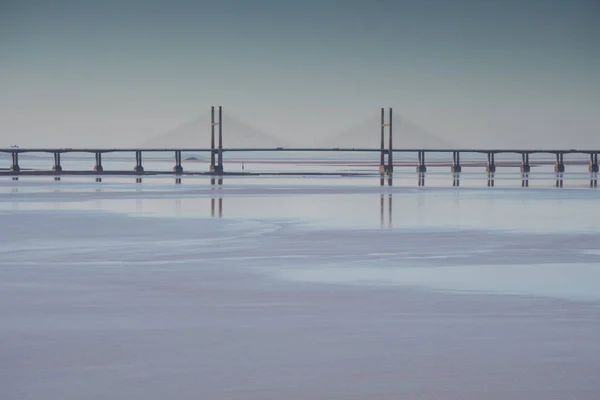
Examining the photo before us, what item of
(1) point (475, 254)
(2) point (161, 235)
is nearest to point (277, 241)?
(2) point (161, 235)

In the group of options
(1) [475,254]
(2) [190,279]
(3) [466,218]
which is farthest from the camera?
(3) [466,218]

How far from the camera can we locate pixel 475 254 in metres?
13.6

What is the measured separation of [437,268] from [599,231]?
7573 millimetres

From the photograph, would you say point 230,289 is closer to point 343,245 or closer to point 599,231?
point 343,245

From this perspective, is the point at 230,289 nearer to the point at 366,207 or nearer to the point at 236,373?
the point at 236,373

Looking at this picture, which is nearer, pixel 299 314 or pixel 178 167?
pixel 299 314

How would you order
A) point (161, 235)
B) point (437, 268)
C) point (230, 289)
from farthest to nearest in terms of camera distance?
point (161, 235) < point (437, 268) < point (230, 289)

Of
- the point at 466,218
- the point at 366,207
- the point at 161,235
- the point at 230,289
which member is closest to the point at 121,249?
the point at 161,235

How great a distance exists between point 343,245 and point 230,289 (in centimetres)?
538

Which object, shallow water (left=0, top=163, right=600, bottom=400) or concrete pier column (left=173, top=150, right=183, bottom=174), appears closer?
shallow water (left=0, top=163, right=600, bottom=400)

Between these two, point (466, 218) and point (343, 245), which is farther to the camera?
point (466, 218)

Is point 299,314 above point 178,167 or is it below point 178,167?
above

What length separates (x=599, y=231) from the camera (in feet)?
59.9

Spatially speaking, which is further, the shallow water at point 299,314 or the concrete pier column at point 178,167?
the concrete pier column at point 178,167
